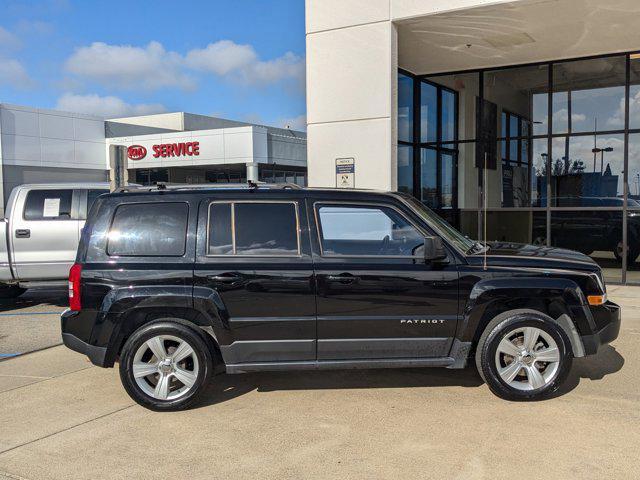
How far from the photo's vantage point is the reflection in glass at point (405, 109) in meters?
13.1

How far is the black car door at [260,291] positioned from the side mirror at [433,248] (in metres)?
0.98

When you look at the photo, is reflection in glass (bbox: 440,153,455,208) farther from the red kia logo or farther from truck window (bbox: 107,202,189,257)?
the red kia logo

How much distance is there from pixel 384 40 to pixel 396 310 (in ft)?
21.8

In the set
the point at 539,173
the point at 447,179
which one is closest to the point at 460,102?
the point at 447,179

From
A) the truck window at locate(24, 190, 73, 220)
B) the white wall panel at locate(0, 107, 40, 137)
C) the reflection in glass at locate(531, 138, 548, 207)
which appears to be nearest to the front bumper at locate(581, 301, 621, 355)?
the reflection in glass at locate(531, 138, 548, 207)

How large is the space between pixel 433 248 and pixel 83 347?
3.08 meters

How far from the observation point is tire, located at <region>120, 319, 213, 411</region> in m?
4.79

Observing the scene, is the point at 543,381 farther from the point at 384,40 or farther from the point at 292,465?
the point at 384,40

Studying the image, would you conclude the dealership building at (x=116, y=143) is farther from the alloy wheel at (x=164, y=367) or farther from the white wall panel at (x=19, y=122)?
the alloy wheel at (x=164, y=367)

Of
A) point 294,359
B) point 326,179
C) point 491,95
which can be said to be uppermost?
point 491,95

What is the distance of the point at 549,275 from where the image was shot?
489 centimetres

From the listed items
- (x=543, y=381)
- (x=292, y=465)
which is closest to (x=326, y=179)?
(x=543, y=381)

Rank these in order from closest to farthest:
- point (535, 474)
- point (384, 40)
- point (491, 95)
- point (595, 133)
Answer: point (535, 474) → point (384, 40) → point (595, 133) → point (491, 95)

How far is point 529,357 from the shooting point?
16.0 feet
